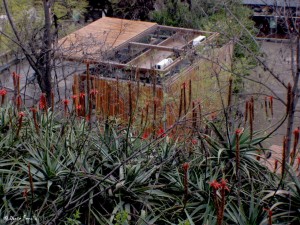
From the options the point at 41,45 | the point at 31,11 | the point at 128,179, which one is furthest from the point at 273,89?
the point at 128,179

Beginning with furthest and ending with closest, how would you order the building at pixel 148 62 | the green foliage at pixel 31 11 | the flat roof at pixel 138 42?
the green foliage at pixel 31 11, the flat roof at pixel 138 42, the building at pixel 148 62

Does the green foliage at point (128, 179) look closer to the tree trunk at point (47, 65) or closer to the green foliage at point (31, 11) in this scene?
the tree trunk at point (47, 65)

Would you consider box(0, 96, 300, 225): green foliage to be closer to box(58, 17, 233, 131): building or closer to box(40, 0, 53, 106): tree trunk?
box(58, 17, 233, 131): building

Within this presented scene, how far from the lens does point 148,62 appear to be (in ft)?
59.6

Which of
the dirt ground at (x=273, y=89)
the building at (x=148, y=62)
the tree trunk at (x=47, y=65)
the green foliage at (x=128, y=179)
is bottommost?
the dirt ground at (x=273, y=89)

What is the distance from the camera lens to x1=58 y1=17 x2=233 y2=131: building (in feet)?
43.2

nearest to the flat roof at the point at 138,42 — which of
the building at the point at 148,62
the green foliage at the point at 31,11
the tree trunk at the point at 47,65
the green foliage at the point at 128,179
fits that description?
the building at the point at 148,62

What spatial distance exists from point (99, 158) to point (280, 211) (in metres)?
1.88

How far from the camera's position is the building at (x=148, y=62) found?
13156mm

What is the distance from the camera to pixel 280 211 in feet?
17.1

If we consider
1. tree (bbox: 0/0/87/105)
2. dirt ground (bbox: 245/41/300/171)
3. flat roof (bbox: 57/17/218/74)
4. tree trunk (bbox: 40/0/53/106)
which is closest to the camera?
tree trunk (bbox: 40/0/53/106)

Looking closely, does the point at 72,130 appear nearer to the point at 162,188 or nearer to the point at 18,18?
the point at 162,188

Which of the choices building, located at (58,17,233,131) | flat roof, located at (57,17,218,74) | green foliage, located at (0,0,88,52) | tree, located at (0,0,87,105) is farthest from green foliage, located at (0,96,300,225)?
green foliage, located at (0,0,88,52)

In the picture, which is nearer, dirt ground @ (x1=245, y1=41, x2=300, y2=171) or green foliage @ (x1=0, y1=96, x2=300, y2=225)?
green foliage @ (x1=0, y1=96, x2=300, y2=225)
